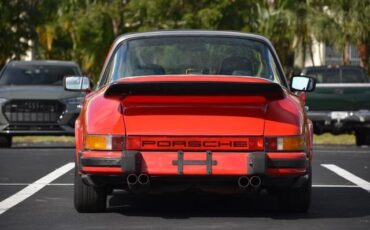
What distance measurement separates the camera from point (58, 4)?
137ft

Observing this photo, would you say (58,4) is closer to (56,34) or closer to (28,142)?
(56,34)

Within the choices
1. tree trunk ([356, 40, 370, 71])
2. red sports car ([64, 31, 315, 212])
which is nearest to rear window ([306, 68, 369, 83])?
tree trunk ([356, 40, 370, 71])

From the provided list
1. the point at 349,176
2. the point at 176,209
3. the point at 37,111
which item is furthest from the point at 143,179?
the point at 37,111

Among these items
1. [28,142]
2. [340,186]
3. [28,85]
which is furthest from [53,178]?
[28,142]

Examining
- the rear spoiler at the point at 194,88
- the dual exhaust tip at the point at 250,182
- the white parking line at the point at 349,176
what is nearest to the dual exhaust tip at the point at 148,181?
the dual exhaust tip at the point at 250,182

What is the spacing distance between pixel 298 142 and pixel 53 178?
18.2ft

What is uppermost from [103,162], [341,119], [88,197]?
[103,162]

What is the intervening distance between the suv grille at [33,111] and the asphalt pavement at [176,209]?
6258 mm

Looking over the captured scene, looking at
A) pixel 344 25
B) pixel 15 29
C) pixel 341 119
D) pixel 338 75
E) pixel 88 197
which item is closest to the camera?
pixel 88 197

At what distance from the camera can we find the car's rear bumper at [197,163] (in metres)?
10.5

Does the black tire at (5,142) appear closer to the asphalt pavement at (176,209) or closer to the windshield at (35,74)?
the windshield at (35,74)

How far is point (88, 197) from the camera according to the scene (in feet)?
37.1

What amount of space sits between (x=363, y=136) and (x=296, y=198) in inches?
634

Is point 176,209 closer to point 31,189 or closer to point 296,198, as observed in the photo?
point 296,198
